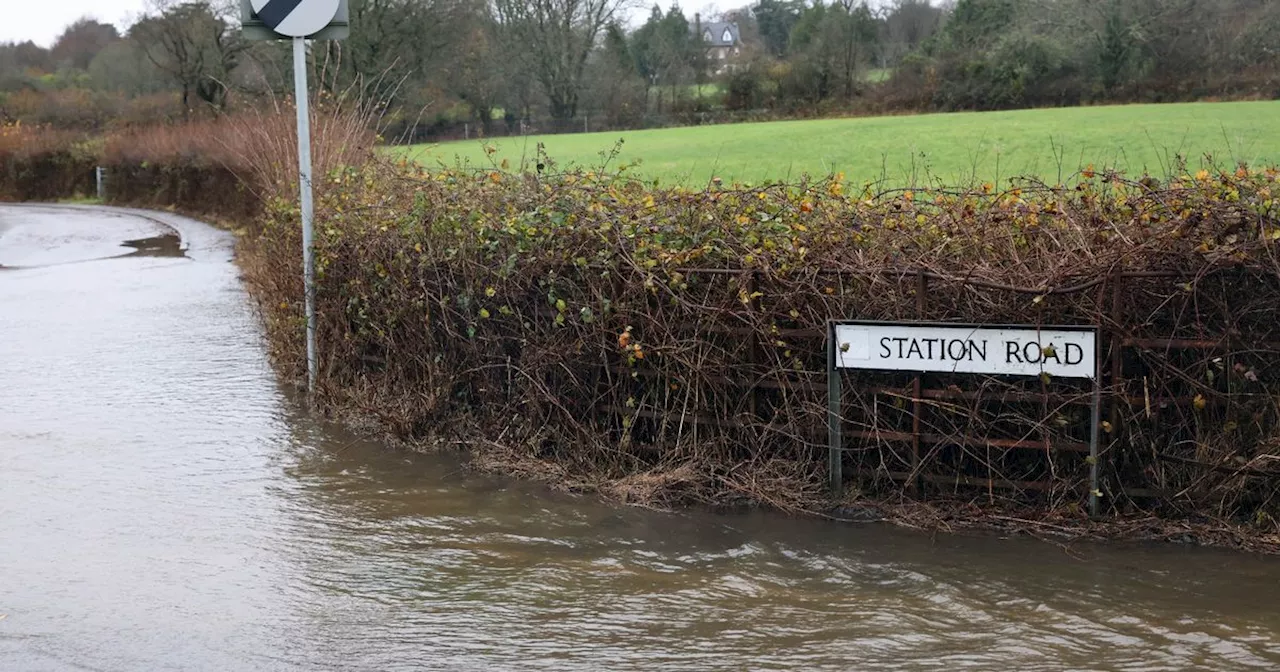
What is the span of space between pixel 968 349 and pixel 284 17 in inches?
205

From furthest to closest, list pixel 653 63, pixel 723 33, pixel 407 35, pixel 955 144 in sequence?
pixel 723 33 → pixel 653 63 → pixel 407 35 → pixel 955 144

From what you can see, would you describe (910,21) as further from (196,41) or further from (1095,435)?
(1095,435)

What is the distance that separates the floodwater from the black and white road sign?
282 cm

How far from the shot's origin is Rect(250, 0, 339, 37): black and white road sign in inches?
326

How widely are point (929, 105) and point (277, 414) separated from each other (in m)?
52.4

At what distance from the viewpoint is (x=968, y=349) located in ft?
19.5

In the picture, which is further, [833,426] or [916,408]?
[833,426]

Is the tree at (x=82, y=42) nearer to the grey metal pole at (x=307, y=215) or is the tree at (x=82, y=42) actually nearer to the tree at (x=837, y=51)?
the tree at (x=837, y=51)

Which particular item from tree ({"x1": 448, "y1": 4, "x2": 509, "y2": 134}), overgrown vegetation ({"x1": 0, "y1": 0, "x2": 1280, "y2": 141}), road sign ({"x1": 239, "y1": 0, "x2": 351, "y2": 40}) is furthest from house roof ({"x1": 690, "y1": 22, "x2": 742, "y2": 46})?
road sign ({"x1": 239, "y1": 0, "x2": 351, "y2": 40})

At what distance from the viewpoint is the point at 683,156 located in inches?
1523

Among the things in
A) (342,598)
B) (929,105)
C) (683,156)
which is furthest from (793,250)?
(929,105)

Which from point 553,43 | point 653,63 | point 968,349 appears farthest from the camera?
point 653,63

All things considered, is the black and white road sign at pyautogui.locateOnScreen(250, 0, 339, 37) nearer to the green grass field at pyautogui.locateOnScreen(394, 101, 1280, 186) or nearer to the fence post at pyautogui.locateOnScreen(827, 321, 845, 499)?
the fence post at pyautogui.locateOnScreen(827, 321, 845, 499)

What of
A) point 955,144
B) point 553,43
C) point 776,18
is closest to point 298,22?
point 955,144
